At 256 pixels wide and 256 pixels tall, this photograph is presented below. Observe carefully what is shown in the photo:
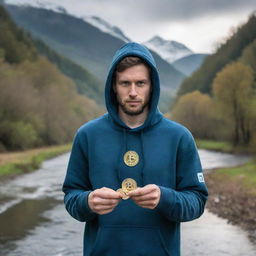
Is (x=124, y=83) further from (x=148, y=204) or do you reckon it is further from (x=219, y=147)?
(x=219, y=147)

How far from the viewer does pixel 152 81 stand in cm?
369

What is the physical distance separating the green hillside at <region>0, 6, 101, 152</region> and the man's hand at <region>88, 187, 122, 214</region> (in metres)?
48.9

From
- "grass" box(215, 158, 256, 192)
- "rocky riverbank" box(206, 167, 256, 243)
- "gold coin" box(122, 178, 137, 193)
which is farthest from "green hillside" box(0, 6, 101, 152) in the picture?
"gold coin" box(122, 178, 137, 193)

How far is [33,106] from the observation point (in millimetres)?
58344

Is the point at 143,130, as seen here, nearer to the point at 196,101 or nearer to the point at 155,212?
the point at 155,212

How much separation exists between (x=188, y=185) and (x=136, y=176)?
0.39 m

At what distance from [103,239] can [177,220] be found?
541mm

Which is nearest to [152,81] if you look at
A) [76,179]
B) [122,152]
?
[122,152]

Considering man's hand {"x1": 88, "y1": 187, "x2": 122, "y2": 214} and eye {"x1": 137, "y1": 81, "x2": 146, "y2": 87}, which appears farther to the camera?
eye {"x1": 137, "y1": 81, "x2": 146, "y2": 87}

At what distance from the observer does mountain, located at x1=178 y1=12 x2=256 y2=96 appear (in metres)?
118

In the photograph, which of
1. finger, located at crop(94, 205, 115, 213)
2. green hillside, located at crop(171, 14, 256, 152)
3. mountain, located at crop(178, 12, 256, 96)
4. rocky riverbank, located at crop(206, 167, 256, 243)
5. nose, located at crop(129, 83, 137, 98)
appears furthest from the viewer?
mountain, located at crop(178, 12, 256, 96)

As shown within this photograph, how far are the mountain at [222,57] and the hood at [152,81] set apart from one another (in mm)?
112014

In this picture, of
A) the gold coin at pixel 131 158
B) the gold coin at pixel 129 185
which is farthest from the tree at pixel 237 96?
the gold coin at pixel 129 185

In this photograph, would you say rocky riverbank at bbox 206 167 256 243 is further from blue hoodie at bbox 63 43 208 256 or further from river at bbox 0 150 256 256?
blue hoodie at bbox 63 43 208 256
